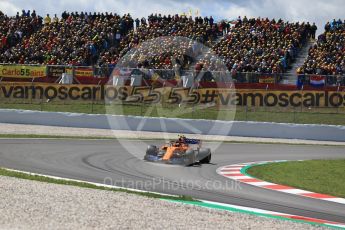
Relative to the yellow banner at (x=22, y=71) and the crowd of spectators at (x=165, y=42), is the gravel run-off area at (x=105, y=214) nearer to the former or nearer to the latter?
the crowd of spectators at (x=165, y=42)

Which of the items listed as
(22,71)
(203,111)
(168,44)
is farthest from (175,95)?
(22,71)

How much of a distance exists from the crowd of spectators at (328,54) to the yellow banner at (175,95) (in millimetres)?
2687

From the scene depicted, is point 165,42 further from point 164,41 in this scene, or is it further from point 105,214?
point 105,214

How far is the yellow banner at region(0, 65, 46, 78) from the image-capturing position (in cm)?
3356

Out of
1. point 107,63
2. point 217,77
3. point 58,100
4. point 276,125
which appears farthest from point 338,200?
point 107,63

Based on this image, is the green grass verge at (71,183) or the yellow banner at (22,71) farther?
the yellow banner at (22,71)

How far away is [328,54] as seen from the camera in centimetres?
3180

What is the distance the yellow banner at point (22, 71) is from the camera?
33.6 metres

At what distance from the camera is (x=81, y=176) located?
1420 cm

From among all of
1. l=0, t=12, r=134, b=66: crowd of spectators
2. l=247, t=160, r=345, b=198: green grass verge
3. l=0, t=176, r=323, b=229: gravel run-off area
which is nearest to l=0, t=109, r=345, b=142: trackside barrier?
l=0, t=12, r=134, b=66: crowd of spectators

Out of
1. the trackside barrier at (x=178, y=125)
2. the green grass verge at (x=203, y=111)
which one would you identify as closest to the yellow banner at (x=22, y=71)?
the green grass verge at (x=203, y=111)

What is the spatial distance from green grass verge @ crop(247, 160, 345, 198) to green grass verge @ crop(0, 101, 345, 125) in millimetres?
8743

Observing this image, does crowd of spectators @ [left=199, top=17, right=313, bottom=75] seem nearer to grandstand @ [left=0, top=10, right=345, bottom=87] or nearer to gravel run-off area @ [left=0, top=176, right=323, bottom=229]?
grandstand @ [left=0, top=10, right=345, bottom=87]

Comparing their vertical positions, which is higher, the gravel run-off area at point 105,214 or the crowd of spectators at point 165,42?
the crowd of spectators at point 165,42
